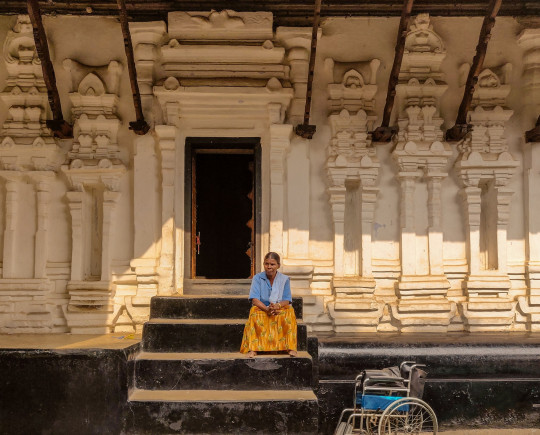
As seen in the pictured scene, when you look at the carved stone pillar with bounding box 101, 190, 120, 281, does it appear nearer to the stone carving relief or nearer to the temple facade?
the temple facade

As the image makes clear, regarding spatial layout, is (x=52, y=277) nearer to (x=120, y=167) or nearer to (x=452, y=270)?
(x=120, y=167)

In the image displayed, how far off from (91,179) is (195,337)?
2706 mm

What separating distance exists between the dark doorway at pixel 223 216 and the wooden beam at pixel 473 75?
302cm

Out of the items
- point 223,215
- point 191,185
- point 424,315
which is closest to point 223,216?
point 223,215

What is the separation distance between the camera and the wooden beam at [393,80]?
7191 millimetres

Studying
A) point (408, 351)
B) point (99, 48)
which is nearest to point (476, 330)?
point (408, 351)

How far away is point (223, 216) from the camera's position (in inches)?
413

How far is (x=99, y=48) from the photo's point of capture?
836cm

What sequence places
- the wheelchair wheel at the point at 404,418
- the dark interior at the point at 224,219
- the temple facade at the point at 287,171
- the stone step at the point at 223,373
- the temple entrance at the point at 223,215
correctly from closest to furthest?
1. the wheelchair wheel at the point at 404,418
2. the stone step at the point at 223,373
3. the temple facade at the point at 287,171
4. the temple entrance at the point at 223,215
5. the dark interior at the point at 224,219

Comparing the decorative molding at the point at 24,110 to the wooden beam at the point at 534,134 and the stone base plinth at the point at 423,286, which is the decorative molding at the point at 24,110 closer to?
the stone base plinth at the point at 423,286

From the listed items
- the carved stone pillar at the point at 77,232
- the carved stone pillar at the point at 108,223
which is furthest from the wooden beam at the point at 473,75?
the carved stone pillar at the point at 77,232

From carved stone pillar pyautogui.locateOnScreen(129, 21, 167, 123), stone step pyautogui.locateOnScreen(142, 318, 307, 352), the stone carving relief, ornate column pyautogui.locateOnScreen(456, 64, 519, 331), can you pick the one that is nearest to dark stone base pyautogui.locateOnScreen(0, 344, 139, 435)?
stone step pyautogui.locateOnScreen(142, 318, 307, 352)

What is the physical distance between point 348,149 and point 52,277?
3.92 meters

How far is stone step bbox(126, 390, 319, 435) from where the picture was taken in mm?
5828
